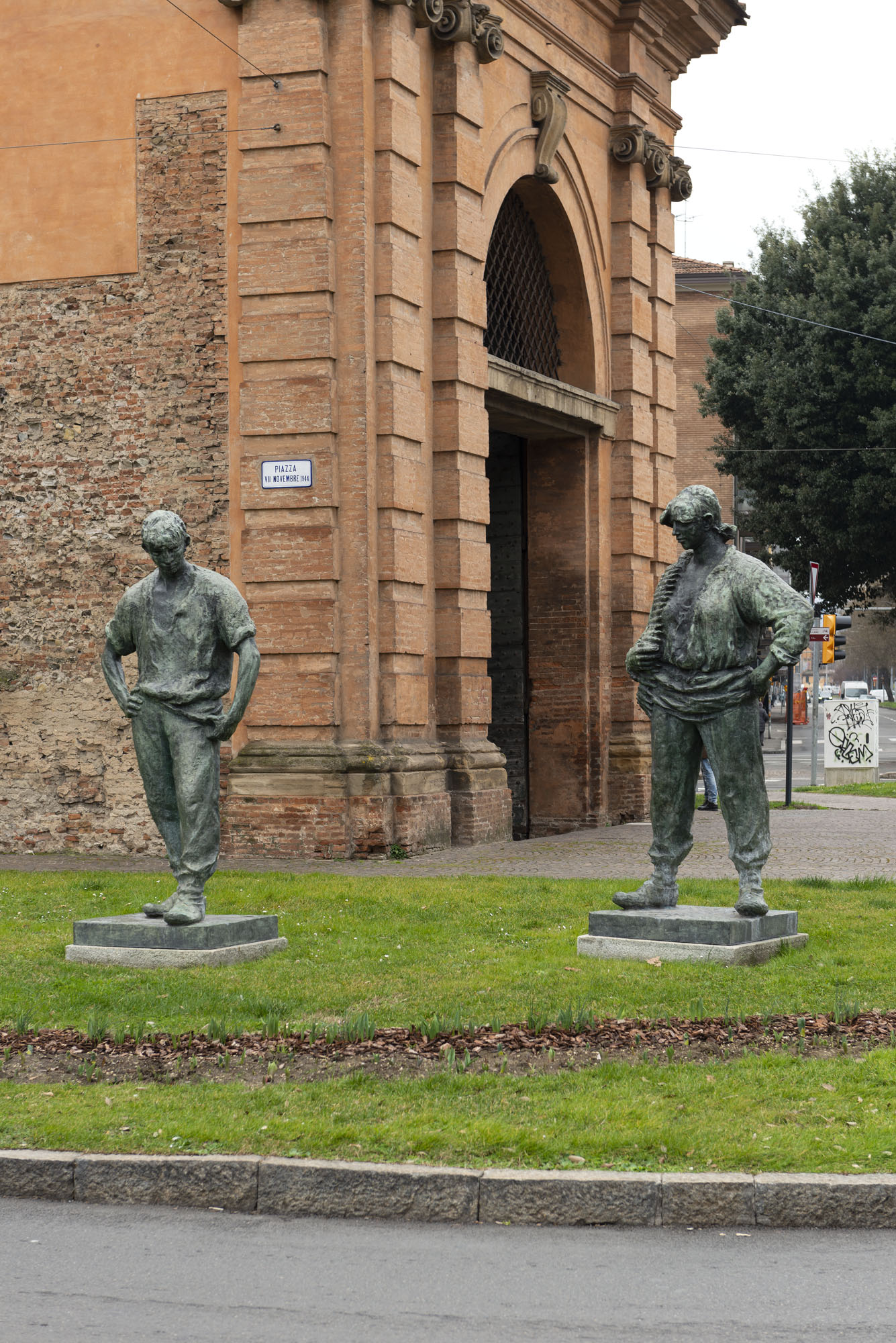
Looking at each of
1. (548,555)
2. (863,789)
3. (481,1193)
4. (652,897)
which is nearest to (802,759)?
(863,789)

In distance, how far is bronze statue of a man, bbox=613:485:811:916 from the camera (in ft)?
29.9

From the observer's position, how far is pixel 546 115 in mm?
18922

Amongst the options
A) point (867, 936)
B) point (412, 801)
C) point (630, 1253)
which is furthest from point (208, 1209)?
point (412, 801)

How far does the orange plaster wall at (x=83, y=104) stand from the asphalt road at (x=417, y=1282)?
12.3 m

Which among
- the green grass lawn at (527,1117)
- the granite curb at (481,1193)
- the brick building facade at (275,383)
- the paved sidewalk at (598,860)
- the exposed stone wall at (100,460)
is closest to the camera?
the granite curb at (481,1193)

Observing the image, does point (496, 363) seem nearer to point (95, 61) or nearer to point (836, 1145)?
point (95, 61)

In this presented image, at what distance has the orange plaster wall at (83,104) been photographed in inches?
626

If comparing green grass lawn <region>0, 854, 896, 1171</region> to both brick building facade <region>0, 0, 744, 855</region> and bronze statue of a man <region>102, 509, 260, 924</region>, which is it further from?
brick building facade <region>0, 0, 744, 855</region>

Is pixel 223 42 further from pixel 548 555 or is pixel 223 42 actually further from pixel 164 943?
pixel 164 943

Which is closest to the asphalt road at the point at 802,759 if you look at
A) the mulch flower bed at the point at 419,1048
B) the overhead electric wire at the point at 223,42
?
the overhead electric wire at the point at 223,42

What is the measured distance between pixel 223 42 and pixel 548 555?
732 centimetres

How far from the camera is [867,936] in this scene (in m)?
9.93

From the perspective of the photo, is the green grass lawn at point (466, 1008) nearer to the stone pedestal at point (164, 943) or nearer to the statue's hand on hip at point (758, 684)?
the stone pedestal at point (164, 943)

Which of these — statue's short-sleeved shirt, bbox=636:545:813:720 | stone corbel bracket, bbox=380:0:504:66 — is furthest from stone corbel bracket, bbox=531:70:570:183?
statue's short-sleeved shirt, bbox=636:545:813:720
